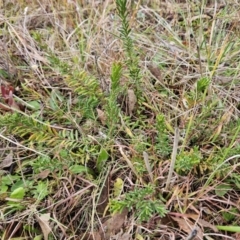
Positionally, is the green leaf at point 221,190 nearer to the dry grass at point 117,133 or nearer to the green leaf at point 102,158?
the dry grass at point 117,133

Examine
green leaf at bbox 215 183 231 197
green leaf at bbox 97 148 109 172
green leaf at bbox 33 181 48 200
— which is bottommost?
green leaf at bbox 33 181 48 200

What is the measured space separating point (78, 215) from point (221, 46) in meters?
0.84

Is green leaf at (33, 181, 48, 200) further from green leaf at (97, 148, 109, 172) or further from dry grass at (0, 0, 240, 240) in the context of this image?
green leaf at (97, 148, 109, 172)

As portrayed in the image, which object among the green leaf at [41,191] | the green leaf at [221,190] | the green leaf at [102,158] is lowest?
the green leaf at [41,191]

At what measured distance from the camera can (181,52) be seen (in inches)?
65.3

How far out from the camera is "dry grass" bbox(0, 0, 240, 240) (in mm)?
1229

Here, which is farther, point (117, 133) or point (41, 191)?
point (117, 133)

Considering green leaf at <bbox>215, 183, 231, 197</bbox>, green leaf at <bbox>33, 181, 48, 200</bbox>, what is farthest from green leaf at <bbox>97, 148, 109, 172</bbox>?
green leaf at <bbox>215, 183, 231, 197</bbox>

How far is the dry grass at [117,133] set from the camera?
123 centimetres

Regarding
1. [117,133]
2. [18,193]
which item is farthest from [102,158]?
[18,193]

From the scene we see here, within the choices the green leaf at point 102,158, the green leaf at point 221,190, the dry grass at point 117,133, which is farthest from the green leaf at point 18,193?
the green leaf at point 221,190

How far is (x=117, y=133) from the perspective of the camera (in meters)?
1.38

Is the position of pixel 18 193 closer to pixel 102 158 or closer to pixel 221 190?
pixel 102 158

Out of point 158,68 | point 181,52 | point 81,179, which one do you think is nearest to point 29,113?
point 81,179
